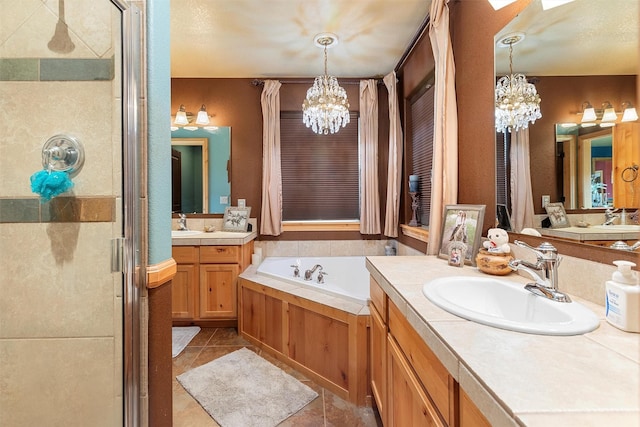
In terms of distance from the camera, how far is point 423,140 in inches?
103

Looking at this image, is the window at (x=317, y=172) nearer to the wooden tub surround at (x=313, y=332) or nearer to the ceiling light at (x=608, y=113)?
the wooden tub surround at (x=313, y=332)

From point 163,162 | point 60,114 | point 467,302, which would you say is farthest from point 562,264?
point 60,114

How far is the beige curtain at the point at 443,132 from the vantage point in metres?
1.75

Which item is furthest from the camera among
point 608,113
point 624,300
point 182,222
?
point 182,222

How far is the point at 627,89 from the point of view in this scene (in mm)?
860

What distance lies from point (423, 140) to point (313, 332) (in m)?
1.92

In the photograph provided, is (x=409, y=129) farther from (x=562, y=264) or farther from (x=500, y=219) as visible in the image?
(x=562, y=264)

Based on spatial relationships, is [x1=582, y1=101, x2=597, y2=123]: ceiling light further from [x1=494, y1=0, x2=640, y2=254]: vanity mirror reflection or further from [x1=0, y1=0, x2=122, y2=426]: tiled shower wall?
[x1=0, y1=0, x2=122, y2=426]: tiled shower wall

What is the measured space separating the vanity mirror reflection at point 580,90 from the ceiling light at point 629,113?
14mm

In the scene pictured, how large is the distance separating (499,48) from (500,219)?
85 centimetres

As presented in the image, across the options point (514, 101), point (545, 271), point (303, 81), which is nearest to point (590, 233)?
point (545, 271)

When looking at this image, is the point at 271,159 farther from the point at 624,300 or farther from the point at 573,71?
the point at 624,300

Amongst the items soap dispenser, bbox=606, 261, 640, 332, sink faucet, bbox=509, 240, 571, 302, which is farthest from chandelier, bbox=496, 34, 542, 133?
soap dispenser, bbox=606, 261, 640, 332

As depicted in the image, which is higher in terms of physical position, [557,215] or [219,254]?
[557,215]
